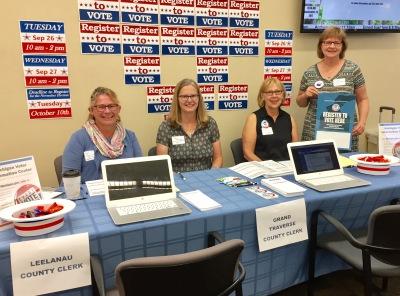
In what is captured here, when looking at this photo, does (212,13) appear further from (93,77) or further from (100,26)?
(93,77)

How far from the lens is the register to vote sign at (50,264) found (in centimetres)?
135

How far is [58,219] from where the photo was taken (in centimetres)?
147

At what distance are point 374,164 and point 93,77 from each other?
2.06 metres

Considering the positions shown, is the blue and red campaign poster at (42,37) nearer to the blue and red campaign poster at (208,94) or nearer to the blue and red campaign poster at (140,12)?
the blue and red campaign poster at (140,12)

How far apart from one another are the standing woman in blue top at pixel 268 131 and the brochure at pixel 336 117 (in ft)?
0.97

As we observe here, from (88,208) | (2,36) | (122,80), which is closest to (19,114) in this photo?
(2,36)

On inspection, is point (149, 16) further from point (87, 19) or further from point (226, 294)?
point (226, 294)

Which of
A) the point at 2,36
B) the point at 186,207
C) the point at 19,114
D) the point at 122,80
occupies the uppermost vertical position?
the point at 2,36

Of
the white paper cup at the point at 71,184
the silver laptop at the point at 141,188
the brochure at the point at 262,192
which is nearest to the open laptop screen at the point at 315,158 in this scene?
the brochure at the point at 262,192

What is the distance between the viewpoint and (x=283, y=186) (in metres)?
1.93

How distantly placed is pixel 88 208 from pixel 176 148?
44.2 inches

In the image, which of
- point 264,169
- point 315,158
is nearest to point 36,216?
point 264,169

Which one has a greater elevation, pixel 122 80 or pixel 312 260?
pixel 122 80

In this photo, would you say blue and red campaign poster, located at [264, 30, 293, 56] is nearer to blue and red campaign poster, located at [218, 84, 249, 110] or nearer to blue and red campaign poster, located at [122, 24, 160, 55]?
blue and red campaign poster, located at [218, 84, 249, 110]
